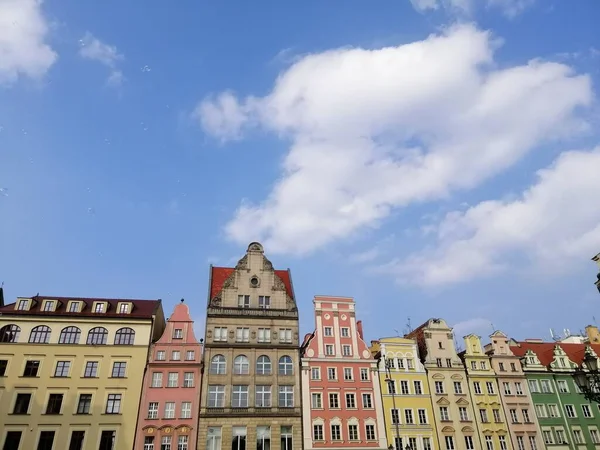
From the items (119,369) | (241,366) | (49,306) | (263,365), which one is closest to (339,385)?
(263,365)

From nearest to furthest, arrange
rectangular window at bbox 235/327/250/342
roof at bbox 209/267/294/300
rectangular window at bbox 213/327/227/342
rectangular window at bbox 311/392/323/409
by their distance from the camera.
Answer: rectangular window at bbox 311/392/323/409, rectangular window at bbox 213/327/227/342, rectangular window at bbox 235/327/250/342, roof at bbox 209/267/294/300

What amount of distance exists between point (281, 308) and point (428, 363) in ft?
68.4

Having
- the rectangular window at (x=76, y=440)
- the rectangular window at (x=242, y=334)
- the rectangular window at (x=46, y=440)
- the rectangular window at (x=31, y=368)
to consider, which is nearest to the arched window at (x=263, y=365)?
the rectangular window at (x=242, y=334)

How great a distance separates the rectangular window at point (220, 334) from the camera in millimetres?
56969

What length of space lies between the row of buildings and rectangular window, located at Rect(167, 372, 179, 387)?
130 millimetres

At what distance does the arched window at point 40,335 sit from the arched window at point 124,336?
7.66m

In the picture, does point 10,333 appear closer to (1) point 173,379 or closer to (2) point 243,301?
(1) point 173,379

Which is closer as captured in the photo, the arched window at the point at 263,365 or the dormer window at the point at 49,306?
the dormer window at the point at 49,306

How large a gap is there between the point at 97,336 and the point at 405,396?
38444 millimetres

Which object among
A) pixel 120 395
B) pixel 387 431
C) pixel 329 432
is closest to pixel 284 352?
pixel 329 432

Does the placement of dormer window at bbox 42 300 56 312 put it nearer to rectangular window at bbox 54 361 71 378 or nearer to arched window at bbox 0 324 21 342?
arched window at bbox 0 324 21 342

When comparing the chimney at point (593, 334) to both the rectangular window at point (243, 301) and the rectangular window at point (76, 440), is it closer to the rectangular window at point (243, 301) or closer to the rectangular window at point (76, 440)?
the rectangular window at point (243, 301)

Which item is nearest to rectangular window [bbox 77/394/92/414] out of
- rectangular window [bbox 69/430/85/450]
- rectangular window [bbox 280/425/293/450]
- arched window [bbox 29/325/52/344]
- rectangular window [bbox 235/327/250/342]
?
rectangular window [bbox 69/430/85/450]

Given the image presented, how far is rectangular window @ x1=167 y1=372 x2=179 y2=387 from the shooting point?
53.6 m
